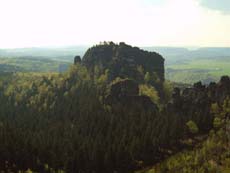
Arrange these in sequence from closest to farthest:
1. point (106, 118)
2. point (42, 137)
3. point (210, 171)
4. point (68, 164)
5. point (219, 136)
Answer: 1. point (210, 171)
2. point (68, 164)
3. point (219, 136)
4. point (42, 137)
5. point (106, 118)

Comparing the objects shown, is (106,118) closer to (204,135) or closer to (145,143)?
(145,143)

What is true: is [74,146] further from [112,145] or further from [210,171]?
[210,171]

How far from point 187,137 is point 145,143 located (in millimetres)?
24808

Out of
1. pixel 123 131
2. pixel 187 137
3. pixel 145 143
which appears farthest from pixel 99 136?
pixel 187 137

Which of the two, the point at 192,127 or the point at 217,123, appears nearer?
the point at 192,127

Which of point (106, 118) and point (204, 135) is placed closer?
point (204, 135)

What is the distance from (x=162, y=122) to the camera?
187 m

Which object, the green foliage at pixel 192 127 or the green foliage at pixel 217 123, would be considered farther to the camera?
the green foliage at pixel 217 123

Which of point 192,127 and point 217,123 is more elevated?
point 217,123

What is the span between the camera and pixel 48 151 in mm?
160250

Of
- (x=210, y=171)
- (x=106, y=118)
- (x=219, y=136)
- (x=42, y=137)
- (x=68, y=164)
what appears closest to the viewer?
(x=210, y=171)

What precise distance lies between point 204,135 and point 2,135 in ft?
320

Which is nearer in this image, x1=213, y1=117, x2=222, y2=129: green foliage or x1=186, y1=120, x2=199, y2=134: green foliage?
x1=186, y1=120, x2=199, y2=134: green foliage

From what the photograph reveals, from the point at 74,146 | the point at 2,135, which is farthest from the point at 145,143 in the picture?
the point at 2,135
